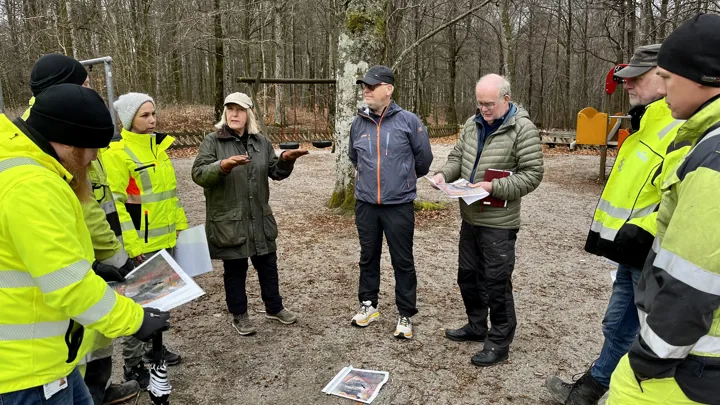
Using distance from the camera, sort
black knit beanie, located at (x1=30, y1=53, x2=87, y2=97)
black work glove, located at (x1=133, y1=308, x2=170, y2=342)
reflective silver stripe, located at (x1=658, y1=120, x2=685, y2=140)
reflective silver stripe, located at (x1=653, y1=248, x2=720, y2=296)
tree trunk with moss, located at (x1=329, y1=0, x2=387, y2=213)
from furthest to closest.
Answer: tree trunk with moss, located at (x1=329, y1=0, x2=387, y2=213), black knit beanie, located at (x1=30, y1=53, x2=87, y2=97), reflective silver stripe, located at (x1=658, y1=120, x2=685, y2=140), black work glove, located at (x1=133, y1=308, x2=170, y2=342), reflective silver stripe, located at (x1=653, y1=248, x2=720, y2=296)

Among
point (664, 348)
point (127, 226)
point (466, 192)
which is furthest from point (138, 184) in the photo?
point (664, 348)

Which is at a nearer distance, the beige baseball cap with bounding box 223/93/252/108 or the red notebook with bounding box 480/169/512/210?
the red notebook with bounding box 480/169/512/210

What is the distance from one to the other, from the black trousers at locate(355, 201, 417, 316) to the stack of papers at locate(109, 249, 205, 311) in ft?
6.21

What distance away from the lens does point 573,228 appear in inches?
301

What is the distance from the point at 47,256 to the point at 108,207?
164 centimetres

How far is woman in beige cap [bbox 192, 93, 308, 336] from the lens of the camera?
3.75m

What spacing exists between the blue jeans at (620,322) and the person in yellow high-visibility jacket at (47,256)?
2.59 metres

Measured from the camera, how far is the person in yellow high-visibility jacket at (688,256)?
4.75 ft

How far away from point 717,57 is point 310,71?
32189mm

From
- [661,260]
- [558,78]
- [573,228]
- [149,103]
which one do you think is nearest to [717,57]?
[661,260]

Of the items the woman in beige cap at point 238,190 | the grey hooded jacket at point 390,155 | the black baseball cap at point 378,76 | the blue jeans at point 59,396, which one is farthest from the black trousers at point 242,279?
the blue jeans at point 59,396

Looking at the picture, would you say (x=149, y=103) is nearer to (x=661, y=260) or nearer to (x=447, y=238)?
(x=661, y=260)

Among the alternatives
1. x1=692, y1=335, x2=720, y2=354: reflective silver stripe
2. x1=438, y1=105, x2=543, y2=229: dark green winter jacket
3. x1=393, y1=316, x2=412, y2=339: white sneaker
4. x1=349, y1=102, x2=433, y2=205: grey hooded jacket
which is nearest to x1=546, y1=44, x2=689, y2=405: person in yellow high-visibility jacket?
x1=438, y1=105, x2=543, y2=229: dark green winter jacket

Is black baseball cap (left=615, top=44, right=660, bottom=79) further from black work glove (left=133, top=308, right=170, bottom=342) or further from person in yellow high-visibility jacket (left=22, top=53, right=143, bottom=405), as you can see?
person in yellow high-visibility jacket (left=22, top=53, right=143, bottom=405)
